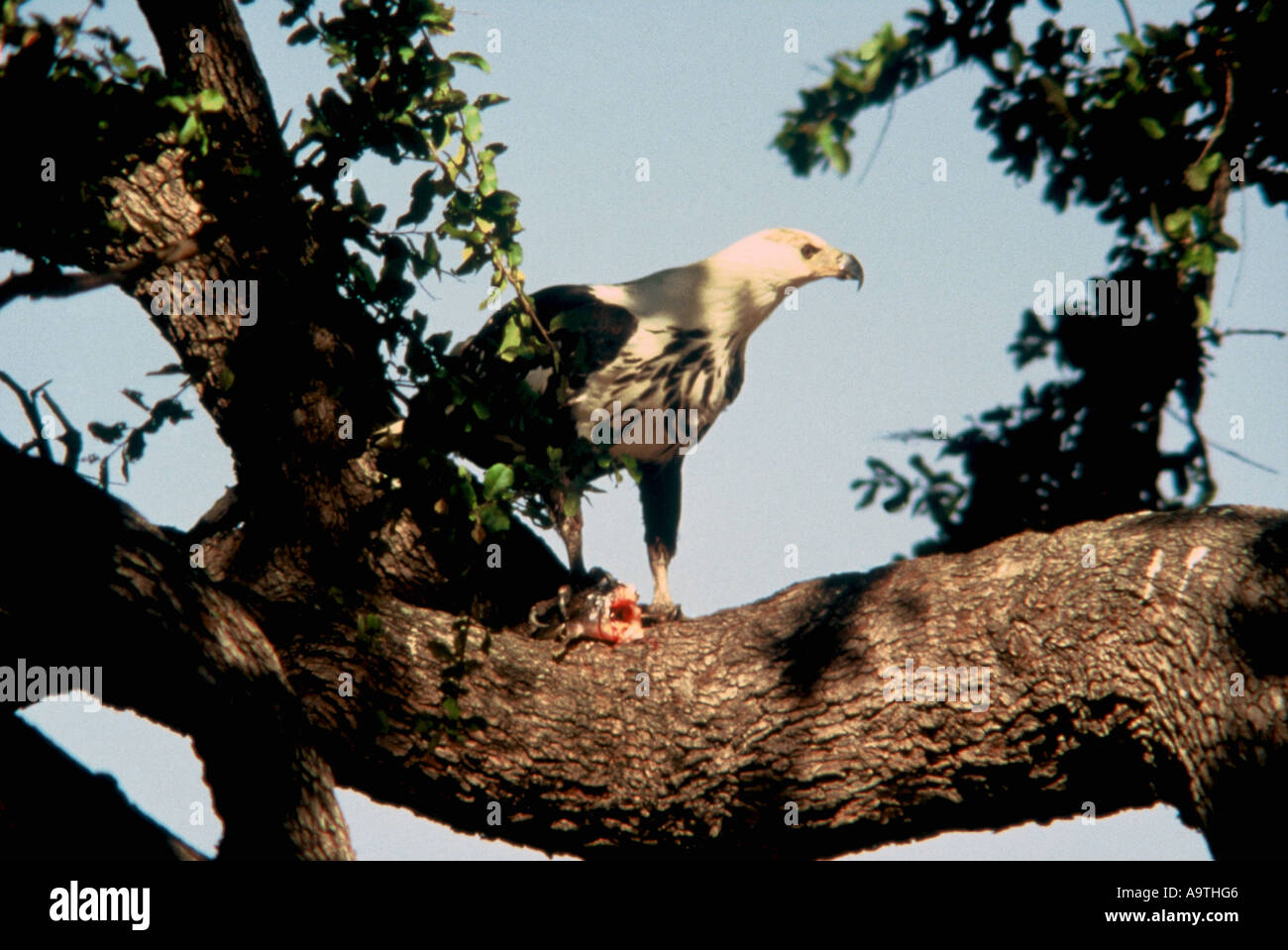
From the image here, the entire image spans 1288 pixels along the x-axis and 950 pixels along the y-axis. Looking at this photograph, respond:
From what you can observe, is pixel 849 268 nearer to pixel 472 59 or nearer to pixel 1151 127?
pixel 1151 127

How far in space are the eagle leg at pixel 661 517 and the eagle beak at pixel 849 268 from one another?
1.18 m

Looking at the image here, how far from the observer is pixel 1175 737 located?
2.54m

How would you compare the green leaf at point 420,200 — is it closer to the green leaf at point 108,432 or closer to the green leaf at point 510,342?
the green leaf at point 510,342

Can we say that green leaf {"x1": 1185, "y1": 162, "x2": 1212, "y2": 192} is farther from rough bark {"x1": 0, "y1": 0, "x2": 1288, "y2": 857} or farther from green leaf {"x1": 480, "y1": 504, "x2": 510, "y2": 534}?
green leaf {"x1": 480, "y1": 504, "x2": 510, "y2": 534}

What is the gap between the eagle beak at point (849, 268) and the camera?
5109 mm

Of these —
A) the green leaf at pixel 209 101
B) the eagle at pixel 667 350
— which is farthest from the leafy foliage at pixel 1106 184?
the green leaf at pixel 209 101

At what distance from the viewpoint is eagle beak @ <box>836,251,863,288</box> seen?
5109 millimetres

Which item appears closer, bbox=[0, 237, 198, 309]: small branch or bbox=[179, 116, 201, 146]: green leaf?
bbox=[0, 237, 198, 309]: small branch

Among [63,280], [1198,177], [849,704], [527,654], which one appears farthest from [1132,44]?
[63,280]

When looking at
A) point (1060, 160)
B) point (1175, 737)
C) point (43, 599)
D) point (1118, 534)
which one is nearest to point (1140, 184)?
point (1060, 160)

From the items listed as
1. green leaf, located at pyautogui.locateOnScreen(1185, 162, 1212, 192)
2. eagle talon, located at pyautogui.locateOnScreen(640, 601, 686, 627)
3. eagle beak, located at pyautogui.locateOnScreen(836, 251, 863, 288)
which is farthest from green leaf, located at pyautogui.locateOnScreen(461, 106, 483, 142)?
eagle beak, located at pyautogui.locateOnScreen(836, 251, 863, 288)

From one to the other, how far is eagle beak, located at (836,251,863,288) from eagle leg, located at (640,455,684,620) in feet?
3.86
